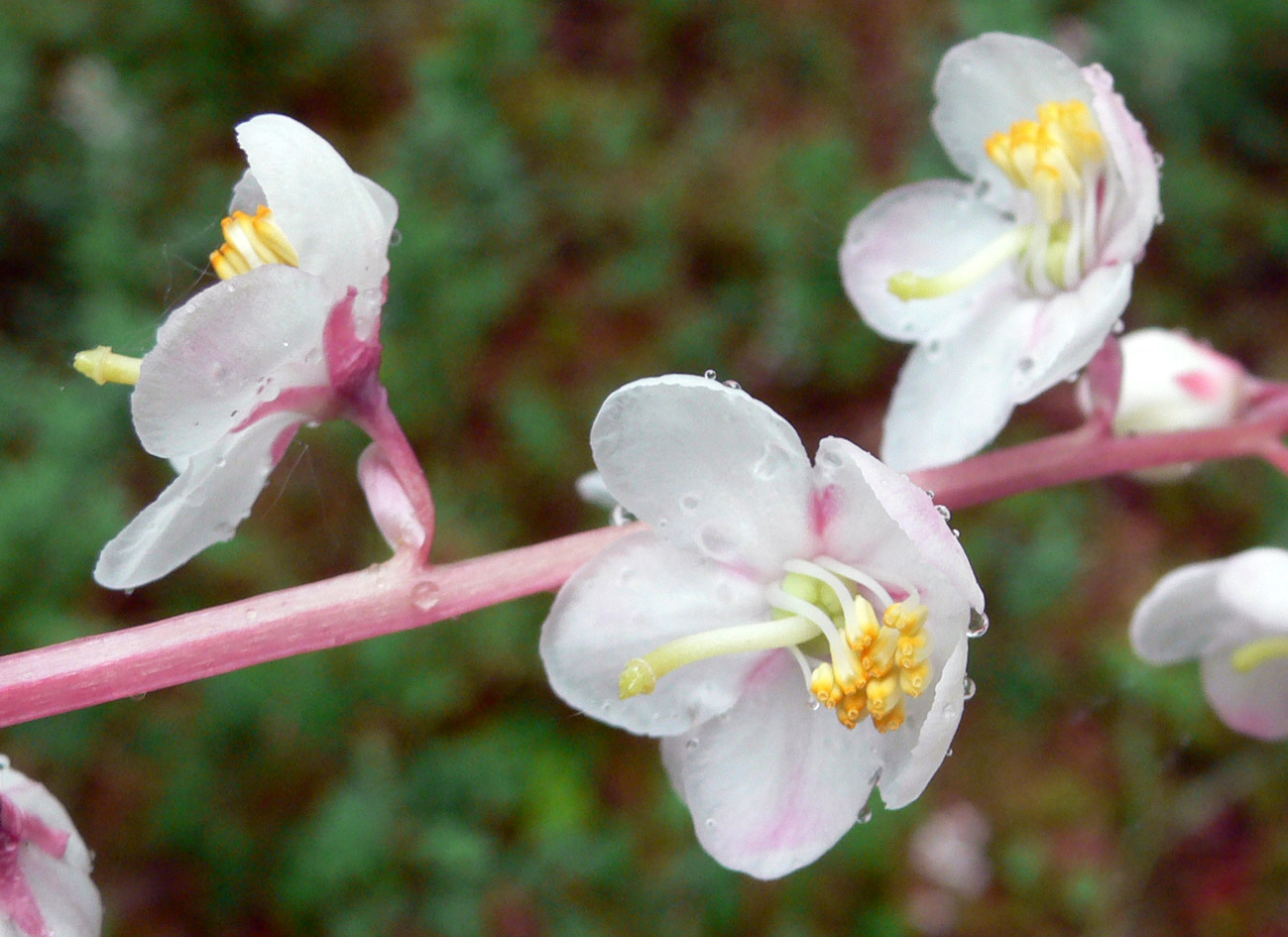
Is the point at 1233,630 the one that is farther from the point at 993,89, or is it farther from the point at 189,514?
the point at 189,514

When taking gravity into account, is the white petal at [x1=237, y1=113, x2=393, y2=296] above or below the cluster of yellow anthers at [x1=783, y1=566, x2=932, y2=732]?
above

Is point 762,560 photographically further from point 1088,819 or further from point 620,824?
point 1088,819

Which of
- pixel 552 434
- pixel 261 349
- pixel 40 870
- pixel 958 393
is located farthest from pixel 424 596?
pixel 552 434

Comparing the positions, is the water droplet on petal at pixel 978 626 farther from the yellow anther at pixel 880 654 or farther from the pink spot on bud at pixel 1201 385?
the pink spot on bud at pixel 1201 385

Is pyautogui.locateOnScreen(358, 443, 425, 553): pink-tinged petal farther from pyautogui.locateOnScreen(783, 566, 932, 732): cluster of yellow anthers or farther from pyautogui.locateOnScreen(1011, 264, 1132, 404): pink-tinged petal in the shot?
pyautogui.locateOnScreen(1011, 264, 1132, 404): pink-tinged petal

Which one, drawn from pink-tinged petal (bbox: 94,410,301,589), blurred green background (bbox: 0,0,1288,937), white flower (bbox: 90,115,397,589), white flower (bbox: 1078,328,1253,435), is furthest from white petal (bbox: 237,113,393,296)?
blurred green background (bbox: 0,0,1288,937)

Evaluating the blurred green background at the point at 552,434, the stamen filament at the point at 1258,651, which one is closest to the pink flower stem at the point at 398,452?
the stamen filament at the point at 1258,651
